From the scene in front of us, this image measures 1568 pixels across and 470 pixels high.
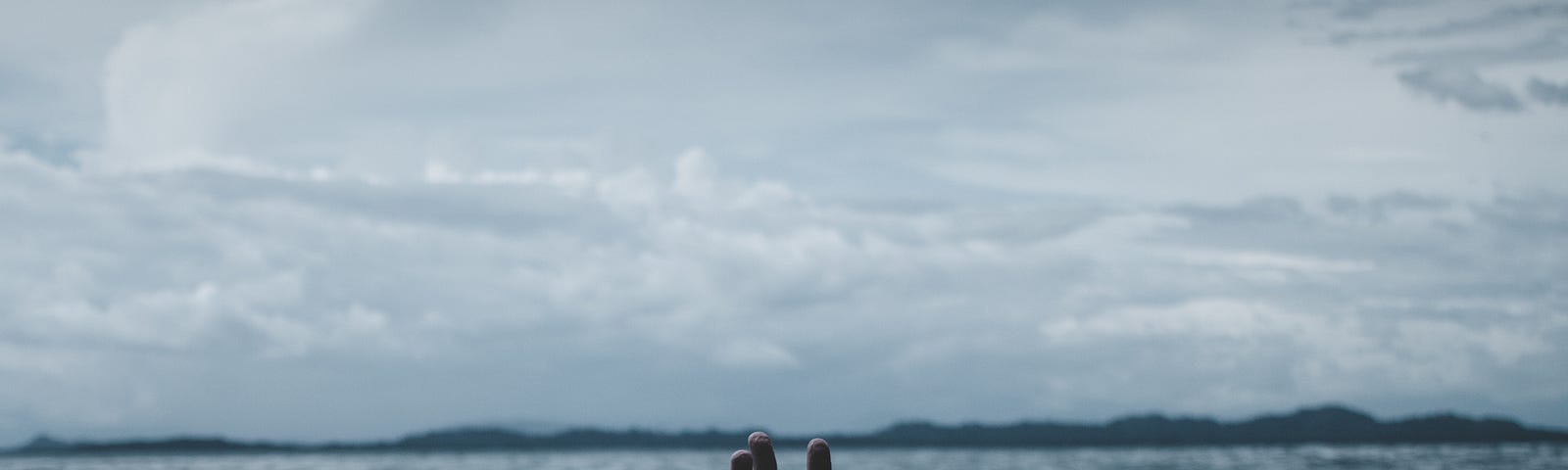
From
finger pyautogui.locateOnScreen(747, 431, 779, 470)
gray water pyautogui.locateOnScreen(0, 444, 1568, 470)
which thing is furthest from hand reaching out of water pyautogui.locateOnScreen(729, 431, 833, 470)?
gray water pyautogui.locateOnScreen(0, 444, 1568, 470)

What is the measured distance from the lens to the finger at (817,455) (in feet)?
17.1

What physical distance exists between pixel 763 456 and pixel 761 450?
3 centimetres

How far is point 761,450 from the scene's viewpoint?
5340 millimetres

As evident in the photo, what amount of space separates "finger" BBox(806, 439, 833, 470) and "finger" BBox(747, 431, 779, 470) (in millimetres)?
149

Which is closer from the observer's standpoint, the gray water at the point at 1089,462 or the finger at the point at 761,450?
the finger at the point at 761,450

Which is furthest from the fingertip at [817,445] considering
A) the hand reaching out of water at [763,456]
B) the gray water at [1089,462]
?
the gray water at [1089,462]

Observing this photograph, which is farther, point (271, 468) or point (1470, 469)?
point (271, 468)

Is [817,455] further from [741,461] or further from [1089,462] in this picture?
[1089,462]

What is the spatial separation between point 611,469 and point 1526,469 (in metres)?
48.3

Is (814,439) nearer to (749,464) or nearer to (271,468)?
(749,464)

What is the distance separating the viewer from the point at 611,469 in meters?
78.2

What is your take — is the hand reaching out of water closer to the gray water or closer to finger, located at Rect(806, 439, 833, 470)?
finger, located at Rect(806, 439, 833, 470)

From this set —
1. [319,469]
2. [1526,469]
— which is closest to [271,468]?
[319,469]

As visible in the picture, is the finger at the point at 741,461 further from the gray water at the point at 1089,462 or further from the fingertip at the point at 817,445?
the gray water at the point at 1089,462
